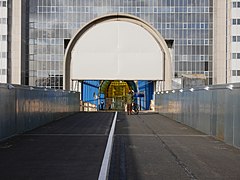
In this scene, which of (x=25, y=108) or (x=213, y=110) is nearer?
(x=213, y=110)

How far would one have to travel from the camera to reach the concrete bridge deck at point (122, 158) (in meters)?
7.28

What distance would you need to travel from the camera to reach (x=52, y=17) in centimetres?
7219

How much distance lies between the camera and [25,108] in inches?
621

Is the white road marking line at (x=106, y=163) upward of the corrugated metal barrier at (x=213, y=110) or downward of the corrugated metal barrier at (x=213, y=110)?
downward

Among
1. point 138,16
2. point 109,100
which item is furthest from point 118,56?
point 109,100

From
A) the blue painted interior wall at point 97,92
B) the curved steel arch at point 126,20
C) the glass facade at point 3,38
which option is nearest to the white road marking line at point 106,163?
the curved steel arch at point 126,20

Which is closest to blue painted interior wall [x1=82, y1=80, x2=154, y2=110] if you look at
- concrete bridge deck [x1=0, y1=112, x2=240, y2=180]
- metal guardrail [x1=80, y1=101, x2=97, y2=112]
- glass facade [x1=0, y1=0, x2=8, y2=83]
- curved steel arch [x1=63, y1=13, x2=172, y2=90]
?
metal guardrail [x1=80, y1=101, x2=97, y2=112]

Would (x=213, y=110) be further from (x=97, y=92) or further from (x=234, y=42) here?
(x=234, y=42)

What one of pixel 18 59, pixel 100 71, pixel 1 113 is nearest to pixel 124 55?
pixel 100 71

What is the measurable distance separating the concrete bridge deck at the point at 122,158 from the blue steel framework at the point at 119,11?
5966cm

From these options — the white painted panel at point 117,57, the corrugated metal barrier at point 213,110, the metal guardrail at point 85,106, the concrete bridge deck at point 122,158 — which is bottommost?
the metal guardrail at point 85,106

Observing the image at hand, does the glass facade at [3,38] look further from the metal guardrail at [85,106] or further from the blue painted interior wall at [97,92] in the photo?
the metal guardrail at [85,106]

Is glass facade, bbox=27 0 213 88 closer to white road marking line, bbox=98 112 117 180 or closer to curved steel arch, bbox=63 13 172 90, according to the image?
curved steel arch, bbox=63 13 172 90

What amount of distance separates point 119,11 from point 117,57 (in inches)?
854
